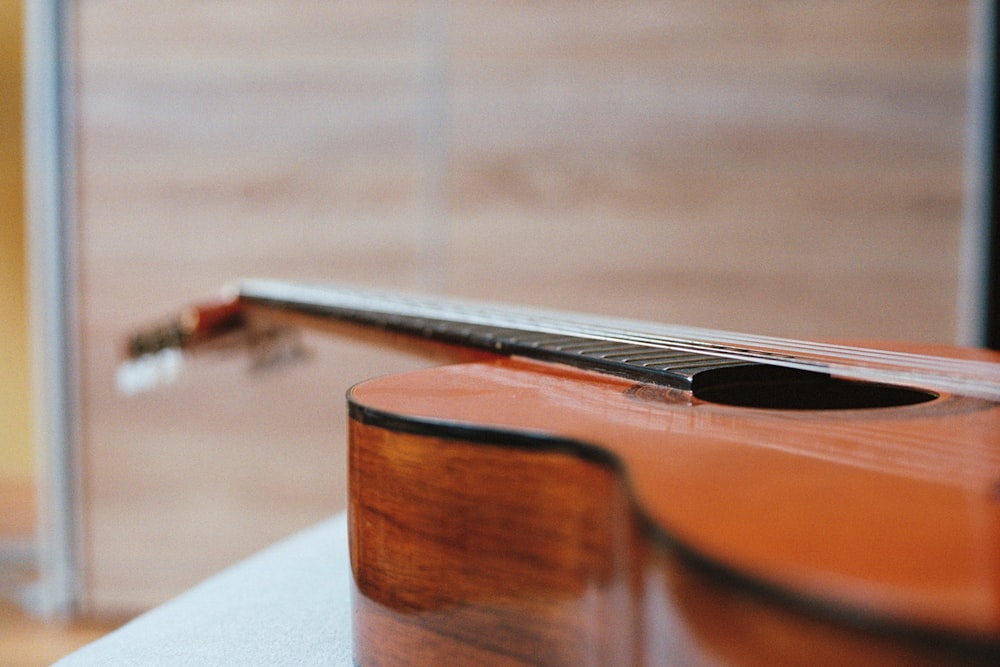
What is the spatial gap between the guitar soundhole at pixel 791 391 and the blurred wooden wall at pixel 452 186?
0.96m

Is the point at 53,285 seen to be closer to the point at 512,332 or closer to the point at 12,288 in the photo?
the point at 12,288

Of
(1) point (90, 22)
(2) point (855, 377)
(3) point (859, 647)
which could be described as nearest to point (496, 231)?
(1) point (90, 22)

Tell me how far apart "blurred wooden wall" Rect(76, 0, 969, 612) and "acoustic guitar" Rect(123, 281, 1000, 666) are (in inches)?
36.1

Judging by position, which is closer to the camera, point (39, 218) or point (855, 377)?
point (855, 377)

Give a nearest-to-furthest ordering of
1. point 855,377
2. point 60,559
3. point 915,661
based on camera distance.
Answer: point 915,661
point 855,377
point 60,559

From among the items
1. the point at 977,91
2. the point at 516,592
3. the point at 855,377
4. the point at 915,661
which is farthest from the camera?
the point at 977,91

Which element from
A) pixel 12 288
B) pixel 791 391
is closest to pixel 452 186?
pixel 791 391

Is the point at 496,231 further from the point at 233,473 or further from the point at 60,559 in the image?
the point at 60,559

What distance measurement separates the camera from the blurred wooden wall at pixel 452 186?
1.50m

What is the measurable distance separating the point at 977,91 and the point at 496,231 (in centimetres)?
90

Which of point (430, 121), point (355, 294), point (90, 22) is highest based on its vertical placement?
point (90, 22)

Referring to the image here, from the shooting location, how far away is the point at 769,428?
0.41m

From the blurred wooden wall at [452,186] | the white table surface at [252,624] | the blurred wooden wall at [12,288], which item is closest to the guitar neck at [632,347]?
the white table surface at [252,624]

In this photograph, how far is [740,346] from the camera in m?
0.61
